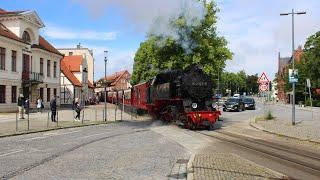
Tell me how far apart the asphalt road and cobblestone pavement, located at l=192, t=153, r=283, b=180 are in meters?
0.77

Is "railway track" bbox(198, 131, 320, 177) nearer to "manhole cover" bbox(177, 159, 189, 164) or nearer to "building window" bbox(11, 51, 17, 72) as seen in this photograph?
"manhole cover" bbox(177, 159, 189, 164)

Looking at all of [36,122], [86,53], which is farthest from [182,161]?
[86,53]

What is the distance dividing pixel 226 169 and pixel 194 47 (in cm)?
2662

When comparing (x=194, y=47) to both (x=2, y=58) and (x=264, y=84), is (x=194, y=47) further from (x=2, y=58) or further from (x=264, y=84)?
(x=2, y=58)

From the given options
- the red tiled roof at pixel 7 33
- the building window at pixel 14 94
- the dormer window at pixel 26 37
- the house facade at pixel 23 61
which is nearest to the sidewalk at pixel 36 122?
the house facade at pixel 23 61

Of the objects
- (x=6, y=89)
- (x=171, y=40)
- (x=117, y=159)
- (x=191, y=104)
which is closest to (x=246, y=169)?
(x=117, y=159)

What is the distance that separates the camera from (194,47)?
125 feet

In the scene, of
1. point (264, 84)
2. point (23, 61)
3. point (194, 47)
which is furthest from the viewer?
point (23, 61)

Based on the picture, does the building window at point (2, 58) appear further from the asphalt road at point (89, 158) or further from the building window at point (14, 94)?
the asphalt road at point (89, 158)

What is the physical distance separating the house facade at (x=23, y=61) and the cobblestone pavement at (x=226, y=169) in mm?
37833

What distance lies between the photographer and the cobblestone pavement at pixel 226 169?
10851mm

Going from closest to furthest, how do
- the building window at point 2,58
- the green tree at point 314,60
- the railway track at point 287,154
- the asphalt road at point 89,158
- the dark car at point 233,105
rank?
the asphalt road at point 89,158, the railway track at point 287,154, the building window at point 2,58, the dark car at point 233,105, the green tree at point 314,60

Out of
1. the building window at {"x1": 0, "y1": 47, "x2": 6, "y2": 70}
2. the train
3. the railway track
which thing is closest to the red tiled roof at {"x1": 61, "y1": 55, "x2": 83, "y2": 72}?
the building window at {"x1": 0, "y1": 47, "x2": 6, "y2": 70}

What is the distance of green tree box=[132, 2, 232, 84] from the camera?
35.3 meters
